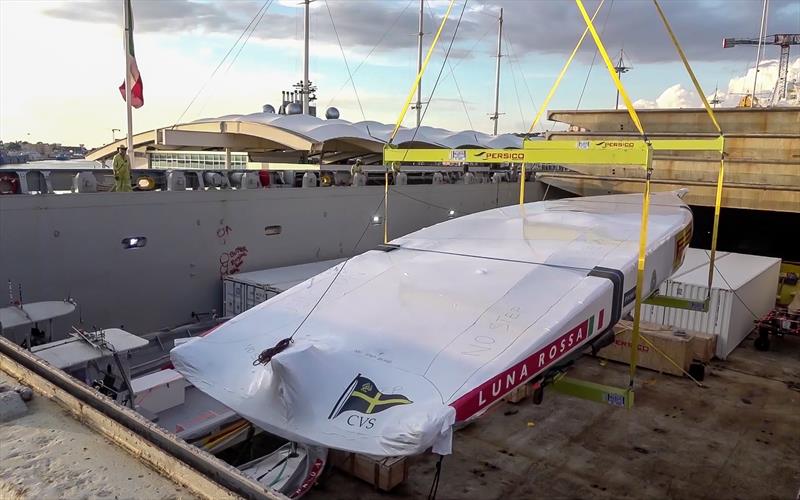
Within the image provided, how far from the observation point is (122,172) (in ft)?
47.9

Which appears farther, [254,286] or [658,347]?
[658,347]

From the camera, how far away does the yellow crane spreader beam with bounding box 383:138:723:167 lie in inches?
252

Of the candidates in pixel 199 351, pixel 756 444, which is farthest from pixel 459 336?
pixel 756 444

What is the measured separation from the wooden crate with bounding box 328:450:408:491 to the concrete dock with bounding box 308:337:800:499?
0.15 m

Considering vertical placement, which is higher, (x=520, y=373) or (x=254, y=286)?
(x=520, y=373)

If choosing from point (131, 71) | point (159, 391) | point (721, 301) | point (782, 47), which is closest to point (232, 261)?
point (131, 71)

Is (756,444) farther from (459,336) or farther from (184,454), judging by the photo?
(184,454)

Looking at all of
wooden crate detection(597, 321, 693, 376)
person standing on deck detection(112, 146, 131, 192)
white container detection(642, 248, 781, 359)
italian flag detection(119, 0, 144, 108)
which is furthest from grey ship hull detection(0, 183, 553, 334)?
white container detection(642, 248, 781, 359)

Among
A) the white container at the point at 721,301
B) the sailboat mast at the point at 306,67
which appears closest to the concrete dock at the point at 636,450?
the white container at the point at 721,301

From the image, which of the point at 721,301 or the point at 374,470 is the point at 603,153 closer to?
the point at 374,470

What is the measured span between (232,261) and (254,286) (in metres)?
2.34

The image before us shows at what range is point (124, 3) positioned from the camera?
55.5 feet

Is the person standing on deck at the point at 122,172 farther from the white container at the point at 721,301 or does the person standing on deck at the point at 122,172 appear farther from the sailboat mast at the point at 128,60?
the white container at the point at 721,301

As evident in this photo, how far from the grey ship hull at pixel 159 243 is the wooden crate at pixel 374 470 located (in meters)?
7.74
